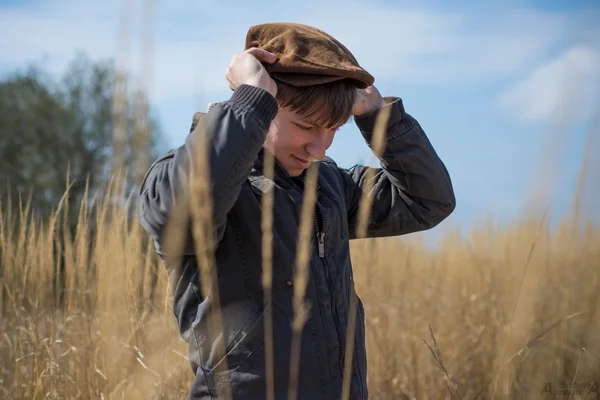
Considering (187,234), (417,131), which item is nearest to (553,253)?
(417,131)

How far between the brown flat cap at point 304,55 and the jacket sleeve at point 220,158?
0.18 metres

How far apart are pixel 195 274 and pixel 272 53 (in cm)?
46

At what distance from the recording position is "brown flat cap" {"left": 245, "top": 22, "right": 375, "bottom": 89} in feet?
3.81

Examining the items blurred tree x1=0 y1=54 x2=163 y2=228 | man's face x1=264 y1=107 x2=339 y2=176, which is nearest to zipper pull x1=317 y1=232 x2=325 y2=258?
man's face x1=264 y1=107 x2=339 y2=176

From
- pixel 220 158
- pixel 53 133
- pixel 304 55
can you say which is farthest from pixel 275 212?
pixel 53 133

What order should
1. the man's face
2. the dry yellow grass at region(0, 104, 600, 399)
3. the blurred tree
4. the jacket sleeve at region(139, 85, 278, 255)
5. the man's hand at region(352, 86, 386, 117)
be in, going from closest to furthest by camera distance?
the jacket sleeve at region(139, 85, 278, 255)
the man's face
the man's hand at region(352, 86, 386, 117)
the dry yellow grass at region(0, 104, 600, 399)
the blurred tree

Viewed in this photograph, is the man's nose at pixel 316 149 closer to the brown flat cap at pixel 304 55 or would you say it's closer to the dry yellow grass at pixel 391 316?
the brown flat cap at pixel 304 55

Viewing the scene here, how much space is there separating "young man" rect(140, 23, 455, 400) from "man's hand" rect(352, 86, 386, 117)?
6cm

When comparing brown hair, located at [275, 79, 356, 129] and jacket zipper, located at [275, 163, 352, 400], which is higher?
brown hair, located at [275, 79, 356, 129]

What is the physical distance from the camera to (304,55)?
119cm

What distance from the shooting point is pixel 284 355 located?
3.50ft

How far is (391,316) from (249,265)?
1.68 meters

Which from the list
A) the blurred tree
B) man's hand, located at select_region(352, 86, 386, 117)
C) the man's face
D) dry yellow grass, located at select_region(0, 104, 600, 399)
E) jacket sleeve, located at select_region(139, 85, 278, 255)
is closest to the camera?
jacket sleeve, located at select_region(139, 85, 278, 255)

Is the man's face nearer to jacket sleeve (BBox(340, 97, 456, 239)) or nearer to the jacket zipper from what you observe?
the jacket zipper
